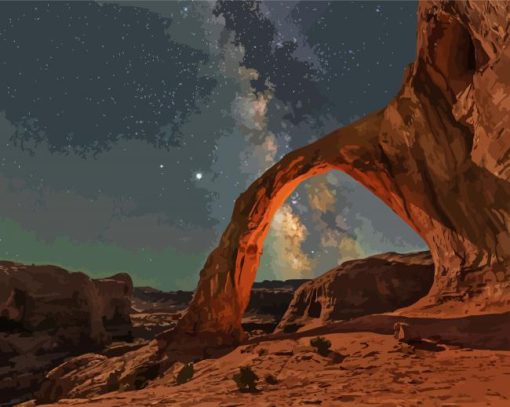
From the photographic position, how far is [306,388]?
176 inches

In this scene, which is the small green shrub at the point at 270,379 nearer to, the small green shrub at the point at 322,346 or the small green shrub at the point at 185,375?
the small green shrub at the point at 322,346

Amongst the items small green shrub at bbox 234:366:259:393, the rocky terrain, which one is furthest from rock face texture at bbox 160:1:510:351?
small green shrub at bbox 234:366:259:393

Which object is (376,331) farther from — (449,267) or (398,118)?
(398,118)

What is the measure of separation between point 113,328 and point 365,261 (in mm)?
18090

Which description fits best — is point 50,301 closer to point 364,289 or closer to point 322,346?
point 364,289

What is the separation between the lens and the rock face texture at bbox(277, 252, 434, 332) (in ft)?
52.2

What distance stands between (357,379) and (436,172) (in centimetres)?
613

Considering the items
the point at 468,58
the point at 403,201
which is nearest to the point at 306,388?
the point at 403,201

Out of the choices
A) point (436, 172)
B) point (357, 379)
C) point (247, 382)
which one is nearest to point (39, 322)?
point (247, 382)

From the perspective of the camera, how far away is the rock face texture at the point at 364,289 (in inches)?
626

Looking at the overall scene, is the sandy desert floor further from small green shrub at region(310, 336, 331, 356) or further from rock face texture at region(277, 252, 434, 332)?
rock face texture at region(277, 252, 434, 332)

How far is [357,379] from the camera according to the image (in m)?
4.61

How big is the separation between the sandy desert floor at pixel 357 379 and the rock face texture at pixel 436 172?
203 centimetres

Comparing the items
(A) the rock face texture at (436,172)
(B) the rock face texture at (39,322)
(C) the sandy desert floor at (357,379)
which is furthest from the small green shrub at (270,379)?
(B) the rock face texture at (39,322)
